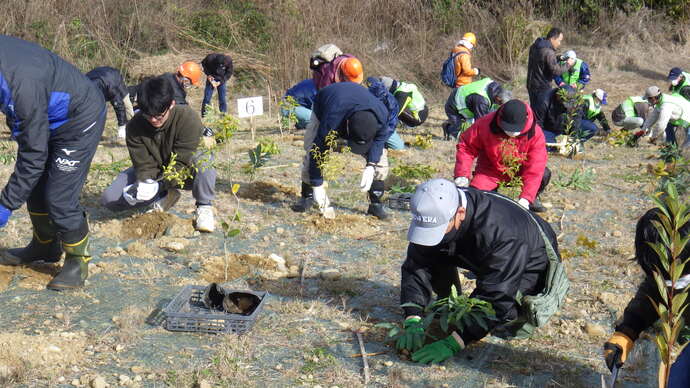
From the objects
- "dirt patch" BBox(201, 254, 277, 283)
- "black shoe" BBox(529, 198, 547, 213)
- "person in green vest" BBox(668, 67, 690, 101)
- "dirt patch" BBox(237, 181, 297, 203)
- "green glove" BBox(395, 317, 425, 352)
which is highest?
"person in green vest" BBox(668, 67, 690, 101)

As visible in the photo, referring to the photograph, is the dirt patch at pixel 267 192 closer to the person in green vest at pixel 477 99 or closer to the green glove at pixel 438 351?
the person in green vest at pixel 477 99

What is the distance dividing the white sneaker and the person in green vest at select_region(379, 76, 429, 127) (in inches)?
177

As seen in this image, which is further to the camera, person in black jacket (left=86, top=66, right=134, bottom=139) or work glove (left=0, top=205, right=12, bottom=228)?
person in black jacket (left=86, top=66, right=134, bottom=139)

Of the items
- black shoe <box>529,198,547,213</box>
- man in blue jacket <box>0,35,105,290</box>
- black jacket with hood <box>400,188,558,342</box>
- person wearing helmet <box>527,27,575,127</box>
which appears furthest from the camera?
person wearing helmet <box>527,27,575,127</box>

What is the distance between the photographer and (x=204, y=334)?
3.98 meters

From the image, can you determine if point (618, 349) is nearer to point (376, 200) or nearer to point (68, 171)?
point (68, 171)

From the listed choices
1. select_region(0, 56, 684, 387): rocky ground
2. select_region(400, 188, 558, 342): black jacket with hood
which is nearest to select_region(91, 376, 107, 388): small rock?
select_region(0, 56, 684, 387): rocky ground

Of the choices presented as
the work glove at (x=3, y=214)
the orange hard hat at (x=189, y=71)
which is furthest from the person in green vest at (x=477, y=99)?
the work glove at (x=3, y=214)

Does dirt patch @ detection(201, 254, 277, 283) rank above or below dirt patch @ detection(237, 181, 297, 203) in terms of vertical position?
above

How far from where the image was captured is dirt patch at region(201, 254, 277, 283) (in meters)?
4.92

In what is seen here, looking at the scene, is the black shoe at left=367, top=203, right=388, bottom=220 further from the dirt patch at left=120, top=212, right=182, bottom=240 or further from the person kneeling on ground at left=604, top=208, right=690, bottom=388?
the person kneeling on ground at left=604, top=208, right=690, bottom=388

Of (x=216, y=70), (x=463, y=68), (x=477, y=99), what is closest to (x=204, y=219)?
(x=477, y=99)

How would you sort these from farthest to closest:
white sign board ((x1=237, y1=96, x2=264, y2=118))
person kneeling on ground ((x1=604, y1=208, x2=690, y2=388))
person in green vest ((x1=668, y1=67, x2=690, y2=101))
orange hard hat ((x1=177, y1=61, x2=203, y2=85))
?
person in green vest ((x1=668, y1=67, x2=690, y2=101)) → orange hard hat ((x1=177, y1=61, x2=203, y2=85)) → white sign board ((x1=237, y1=96, x2=264, y2=118)) → person kneeling on ground ((x1=604, y1=208, x2=690, y2=388))

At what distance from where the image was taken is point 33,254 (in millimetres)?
4793
